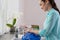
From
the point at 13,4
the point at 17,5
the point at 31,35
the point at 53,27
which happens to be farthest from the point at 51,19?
the point at 17,5

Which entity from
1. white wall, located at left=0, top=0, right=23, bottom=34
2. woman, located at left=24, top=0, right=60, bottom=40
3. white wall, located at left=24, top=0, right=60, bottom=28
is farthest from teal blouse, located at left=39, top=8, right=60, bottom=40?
white wall, located at left=24, top=0, right=60, bottom=28

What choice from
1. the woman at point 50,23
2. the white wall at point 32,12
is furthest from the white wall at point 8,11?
the woman at point 50,23

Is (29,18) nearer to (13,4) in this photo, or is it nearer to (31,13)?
(31,13)

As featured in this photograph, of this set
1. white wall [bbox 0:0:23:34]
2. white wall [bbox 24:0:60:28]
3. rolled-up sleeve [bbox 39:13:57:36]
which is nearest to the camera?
rolled-up sleeve [bbox 39:13:57:36]

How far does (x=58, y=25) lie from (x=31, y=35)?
31 centimetres

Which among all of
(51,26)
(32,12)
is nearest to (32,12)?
(32,12)

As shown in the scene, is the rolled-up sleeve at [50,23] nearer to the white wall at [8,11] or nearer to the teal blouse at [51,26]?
the teal blouse at [51,26]

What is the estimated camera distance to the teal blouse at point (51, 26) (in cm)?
149

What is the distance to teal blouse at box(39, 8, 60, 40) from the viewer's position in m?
1.49

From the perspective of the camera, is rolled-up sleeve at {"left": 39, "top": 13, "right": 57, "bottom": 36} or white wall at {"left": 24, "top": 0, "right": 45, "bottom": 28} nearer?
rolled-up sleeve at {"left": 39, "top": 13, "right": 57, "bottom": 36}

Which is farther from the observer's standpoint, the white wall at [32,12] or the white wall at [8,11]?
the white wall at [32,12]

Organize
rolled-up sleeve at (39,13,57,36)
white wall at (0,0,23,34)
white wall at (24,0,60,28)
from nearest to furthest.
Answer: rolled-up sleeve at (39,13,57,36) < white wall at (0,0,23,34) < white wall at (24,0,60,28)

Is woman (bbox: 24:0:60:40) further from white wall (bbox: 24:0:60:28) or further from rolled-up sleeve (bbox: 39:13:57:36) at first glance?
white wall (bbox: 24:0:60:28)

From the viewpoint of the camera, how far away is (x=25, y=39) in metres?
1.67
